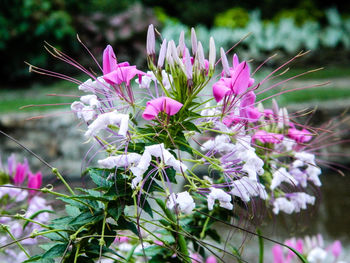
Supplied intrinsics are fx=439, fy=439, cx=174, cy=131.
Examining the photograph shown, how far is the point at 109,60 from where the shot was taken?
0.50 meters

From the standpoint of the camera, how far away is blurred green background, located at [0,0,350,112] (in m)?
5.14

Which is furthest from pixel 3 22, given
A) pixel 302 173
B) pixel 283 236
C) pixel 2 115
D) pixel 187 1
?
pixel 302 173

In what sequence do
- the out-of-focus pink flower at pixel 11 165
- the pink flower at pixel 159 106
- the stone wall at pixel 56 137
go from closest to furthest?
the pink flower at pixel 159 106
the out-of-focus pink flower at pixel 11 165
the stone wall at pixel 56 137

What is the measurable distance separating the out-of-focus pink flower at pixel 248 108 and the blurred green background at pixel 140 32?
4.39m

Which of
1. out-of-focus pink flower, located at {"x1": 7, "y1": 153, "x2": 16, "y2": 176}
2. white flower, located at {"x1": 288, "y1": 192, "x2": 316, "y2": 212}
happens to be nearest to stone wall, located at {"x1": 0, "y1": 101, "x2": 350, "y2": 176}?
out-of-focus pink flower, located at {"x1": 7, "y1": 153, "x2": 16, "y2": 176}

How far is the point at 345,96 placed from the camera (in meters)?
3.75

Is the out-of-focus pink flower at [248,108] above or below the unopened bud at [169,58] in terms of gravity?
below

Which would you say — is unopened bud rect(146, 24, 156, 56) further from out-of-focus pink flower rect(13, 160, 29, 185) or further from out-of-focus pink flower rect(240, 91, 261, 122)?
out-of-focus pink flower rect(13, 160, 29, 185)

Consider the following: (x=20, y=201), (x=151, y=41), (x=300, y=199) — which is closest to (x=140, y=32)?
(x=20, y=201)

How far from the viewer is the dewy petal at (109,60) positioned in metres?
0.49

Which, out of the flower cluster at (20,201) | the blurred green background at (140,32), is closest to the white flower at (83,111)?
the flower cluster at (20,201)

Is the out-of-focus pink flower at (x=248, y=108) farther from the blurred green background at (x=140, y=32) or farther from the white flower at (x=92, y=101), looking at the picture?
the blurred green background at (x=140, y=32)

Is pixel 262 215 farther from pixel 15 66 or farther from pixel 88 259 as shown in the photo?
pixel 15 66

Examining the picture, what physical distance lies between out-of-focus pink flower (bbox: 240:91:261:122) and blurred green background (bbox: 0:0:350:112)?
439 centimetres
